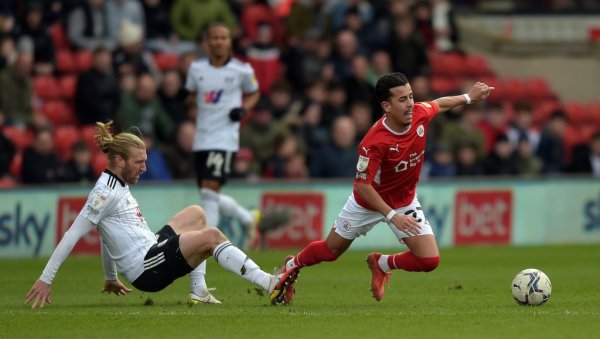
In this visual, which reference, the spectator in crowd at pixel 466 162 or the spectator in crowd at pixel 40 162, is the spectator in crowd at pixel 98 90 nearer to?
the spectator in crowd at pixel 40 162

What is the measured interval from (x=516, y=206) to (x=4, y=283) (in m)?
9.05

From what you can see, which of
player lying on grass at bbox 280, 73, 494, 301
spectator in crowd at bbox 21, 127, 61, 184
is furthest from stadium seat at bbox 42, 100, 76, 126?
player lying on grass at bbox 280, 73, 494, 301

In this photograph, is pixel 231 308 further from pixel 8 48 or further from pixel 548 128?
pixel 548 128

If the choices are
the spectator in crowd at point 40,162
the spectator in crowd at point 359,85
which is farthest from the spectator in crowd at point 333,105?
the spectator in crowd at point 40,162

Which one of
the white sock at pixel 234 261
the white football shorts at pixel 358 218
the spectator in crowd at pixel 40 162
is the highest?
the white football shorts at pixel 358 218

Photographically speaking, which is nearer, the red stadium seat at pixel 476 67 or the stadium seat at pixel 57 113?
the stadium seat at pixel 57 113

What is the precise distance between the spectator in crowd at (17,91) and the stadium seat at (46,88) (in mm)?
1243

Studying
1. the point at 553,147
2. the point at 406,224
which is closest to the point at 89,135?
the point at 553,147

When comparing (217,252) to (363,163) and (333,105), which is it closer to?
(363,163)

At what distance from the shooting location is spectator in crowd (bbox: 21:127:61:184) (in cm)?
1775

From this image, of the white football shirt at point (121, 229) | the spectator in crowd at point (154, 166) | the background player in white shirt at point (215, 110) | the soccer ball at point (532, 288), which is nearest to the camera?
the white football shirt at point (121, 229)

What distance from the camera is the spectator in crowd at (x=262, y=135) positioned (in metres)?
20.1

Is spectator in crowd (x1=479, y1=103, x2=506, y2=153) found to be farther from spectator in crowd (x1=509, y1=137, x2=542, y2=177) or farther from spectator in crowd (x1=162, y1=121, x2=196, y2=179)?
spectator in crowd (x1=162, y1=121, x2=196, y2=179)

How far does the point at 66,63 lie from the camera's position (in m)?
20.5
